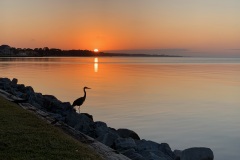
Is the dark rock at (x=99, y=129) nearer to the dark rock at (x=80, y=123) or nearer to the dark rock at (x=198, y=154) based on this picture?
the dark rock at (x=80, y=123)

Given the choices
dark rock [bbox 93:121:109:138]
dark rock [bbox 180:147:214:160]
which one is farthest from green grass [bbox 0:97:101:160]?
dark rock [bbox 180:147:214:160]

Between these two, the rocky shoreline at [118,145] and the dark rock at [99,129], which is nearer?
the rocky shoreline at [118,145]

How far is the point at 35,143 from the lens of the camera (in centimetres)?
943

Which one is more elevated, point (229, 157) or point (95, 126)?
point (95, 126)

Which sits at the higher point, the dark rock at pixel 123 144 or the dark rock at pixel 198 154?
the dark rock at pixel 123 144

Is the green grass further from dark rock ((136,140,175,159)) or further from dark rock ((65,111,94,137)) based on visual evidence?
dark rock ((136,140,175,159))

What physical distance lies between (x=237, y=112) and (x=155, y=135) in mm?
10628

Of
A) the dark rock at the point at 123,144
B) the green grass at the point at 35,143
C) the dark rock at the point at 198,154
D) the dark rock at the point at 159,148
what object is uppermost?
the green grass at the point at 35,143

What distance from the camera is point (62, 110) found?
64.8 ft

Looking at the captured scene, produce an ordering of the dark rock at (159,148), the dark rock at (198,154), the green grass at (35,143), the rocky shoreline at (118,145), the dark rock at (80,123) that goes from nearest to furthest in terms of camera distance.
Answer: the green grass at (35,143) < the rocky shoreline at (118,145) < the dark rock at (198,154) < the dark rock at (159,148) < the dark rock at (80,123)

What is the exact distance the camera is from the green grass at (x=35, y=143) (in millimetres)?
8594

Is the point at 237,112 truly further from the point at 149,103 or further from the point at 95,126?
the point at 95,126

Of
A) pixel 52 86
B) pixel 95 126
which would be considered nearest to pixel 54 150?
pixel 95 126

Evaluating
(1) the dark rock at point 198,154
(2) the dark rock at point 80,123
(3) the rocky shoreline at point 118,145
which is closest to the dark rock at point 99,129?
(3) the rocky shoreline at point 118,145
